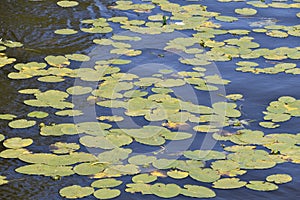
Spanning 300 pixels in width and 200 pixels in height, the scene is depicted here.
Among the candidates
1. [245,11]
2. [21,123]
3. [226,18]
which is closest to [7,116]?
[21,123]

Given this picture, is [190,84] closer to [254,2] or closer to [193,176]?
[193,176]

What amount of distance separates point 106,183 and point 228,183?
63 cm

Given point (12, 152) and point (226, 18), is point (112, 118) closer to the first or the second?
point (12, 152)

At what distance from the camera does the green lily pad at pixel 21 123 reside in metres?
4.08

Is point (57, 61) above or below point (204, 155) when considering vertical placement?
above

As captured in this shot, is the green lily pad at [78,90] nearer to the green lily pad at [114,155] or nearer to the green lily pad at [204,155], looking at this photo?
the green lily pad at [114,155]

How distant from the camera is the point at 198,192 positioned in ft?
11.1

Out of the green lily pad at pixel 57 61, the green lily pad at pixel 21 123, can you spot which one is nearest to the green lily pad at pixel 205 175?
the green lily pad at pixel 21 123

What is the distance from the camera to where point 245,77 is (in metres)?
4.79

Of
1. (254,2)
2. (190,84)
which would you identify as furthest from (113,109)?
(254,2)

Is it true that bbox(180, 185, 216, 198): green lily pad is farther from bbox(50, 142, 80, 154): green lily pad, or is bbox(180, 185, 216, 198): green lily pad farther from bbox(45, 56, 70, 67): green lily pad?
bbox(45, 56, 70, 67): green lily pad

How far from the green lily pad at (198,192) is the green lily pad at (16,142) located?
1009mm

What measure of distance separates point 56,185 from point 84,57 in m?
1.75

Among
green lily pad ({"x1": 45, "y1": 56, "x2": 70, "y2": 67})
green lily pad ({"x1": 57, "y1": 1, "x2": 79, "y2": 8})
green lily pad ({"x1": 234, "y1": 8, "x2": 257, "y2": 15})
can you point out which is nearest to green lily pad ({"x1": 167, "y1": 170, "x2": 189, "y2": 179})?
green lily pad ({"x1": 45, "y1": 56, "x2": 70, "y2": 67})
